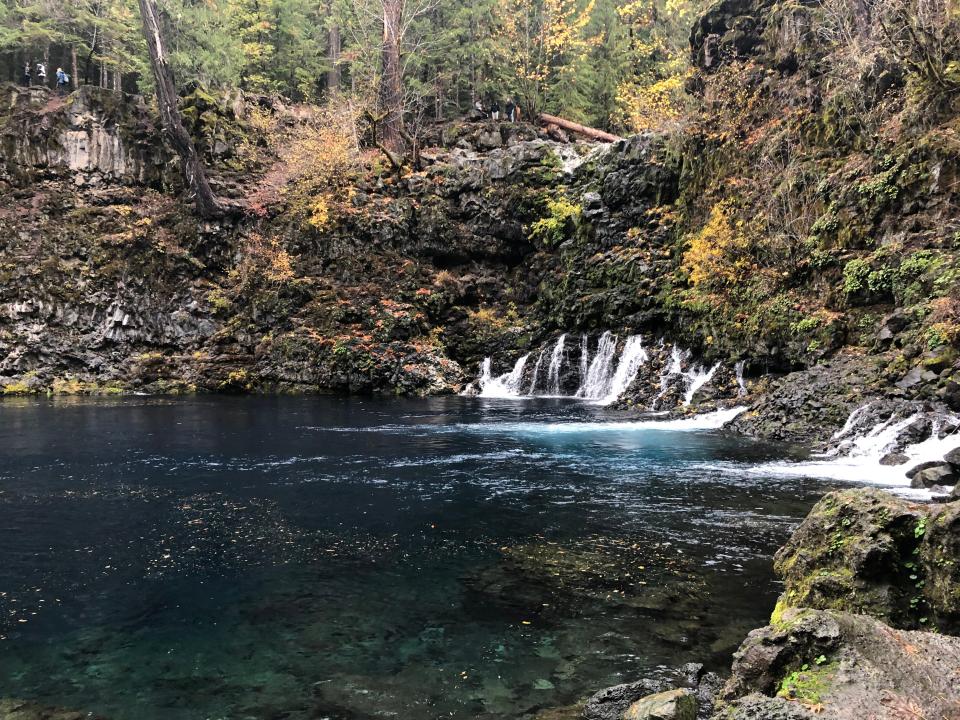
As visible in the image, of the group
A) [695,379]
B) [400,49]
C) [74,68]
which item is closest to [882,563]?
[695,379]

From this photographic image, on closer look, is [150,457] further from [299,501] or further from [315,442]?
[299,501]

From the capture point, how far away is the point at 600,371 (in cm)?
2389

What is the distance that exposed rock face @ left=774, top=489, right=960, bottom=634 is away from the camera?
434 centimetres

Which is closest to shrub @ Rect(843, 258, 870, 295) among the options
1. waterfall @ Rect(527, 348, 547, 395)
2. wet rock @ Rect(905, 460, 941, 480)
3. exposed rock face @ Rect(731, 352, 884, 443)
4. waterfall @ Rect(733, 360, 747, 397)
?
exposed rock face @ Rect(731, 352, 884, 443)

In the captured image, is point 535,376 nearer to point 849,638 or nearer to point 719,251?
point 719,251

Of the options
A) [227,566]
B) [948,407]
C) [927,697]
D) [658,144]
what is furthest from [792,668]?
[658,144]

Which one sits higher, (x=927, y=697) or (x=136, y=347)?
(x=136, y=347)

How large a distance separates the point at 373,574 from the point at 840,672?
4.52 meters

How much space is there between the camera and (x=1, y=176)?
2845 cm

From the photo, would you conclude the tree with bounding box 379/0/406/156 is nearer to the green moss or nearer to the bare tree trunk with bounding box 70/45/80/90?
the bare tree trunk with bounding box 70/45/80/90

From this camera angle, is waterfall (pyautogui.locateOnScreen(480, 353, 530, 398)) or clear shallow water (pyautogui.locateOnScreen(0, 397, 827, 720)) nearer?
clear shallow water (pyautogui.locateOnScreen(0, 397, 827, 720))

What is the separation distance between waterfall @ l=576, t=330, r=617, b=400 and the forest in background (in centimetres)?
1641

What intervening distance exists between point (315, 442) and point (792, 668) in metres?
12.6

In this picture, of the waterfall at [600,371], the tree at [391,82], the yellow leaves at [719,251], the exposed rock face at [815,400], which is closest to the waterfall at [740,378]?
the exposed rock face at [815,400]
